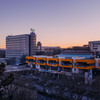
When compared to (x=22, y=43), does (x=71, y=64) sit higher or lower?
lower

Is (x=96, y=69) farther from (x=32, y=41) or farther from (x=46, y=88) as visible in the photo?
(x=32, y=41)

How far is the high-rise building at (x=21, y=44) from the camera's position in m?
25.8

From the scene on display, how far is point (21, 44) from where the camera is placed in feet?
87.4

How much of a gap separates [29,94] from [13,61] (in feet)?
52.3

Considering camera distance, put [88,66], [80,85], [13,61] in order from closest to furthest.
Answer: [80,85]
[88,66]
[13,61]

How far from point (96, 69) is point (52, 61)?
168 inches

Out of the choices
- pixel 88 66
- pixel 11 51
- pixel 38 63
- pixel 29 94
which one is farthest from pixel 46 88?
pixel 11 51

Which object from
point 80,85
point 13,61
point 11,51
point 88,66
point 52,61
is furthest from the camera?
point 11,51

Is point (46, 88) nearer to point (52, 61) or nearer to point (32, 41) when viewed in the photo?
point (52, 61)

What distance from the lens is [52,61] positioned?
13.4m

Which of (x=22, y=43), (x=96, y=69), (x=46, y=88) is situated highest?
(x=22, y=43)

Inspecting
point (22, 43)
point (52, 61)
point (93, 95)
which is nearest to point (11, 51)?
point (22, 43)

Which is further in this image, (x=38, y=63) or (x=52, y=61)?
(x=38, y=63)

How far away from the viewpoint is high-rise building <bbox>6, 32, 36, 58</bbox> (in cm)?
2584
